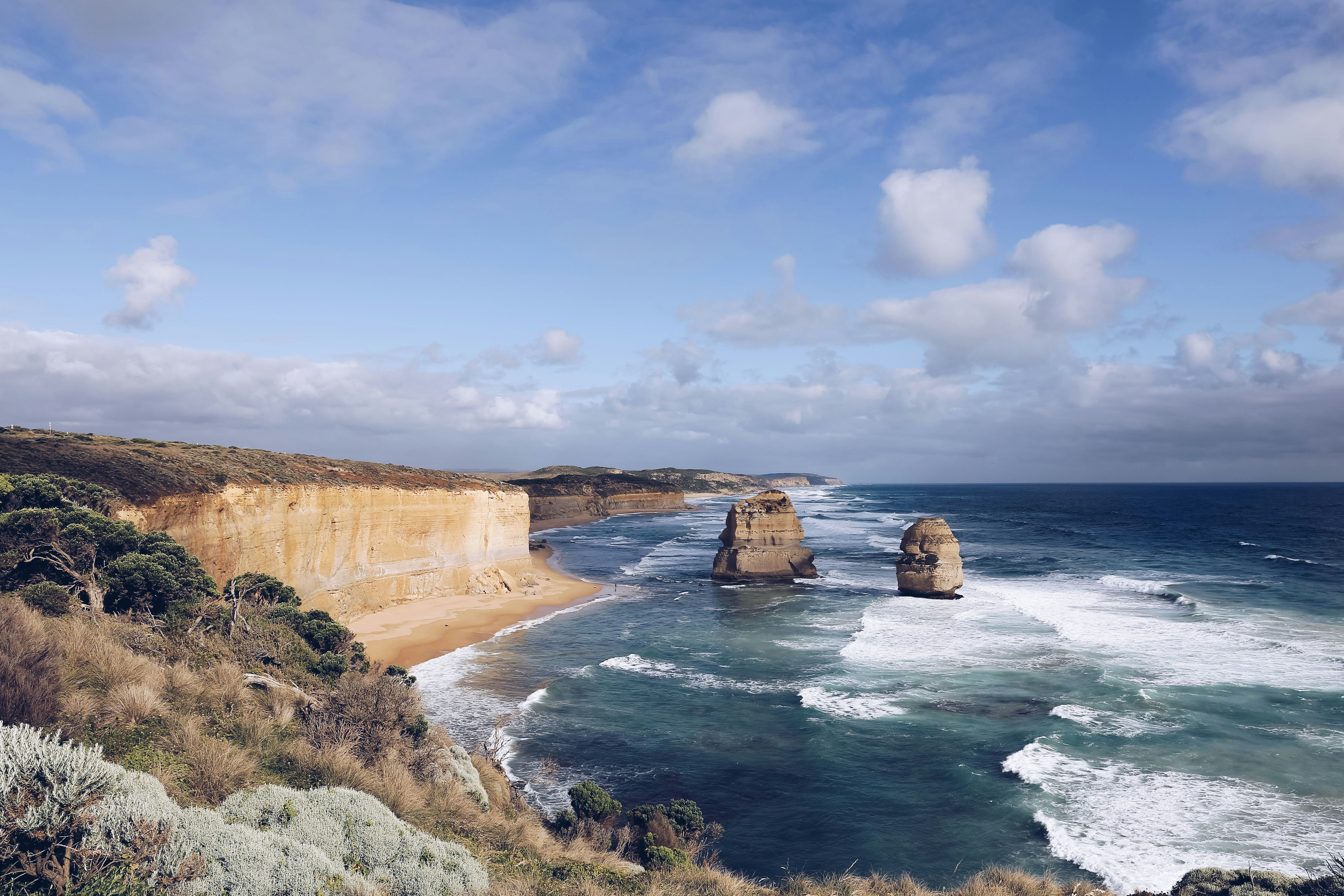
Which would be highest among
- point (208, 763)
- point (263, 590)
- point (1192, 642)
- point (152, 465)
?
point (152, 465)

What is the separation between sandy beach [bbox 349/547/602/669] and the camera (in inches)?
1025

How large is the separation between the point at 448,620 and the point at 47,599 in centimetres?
1933

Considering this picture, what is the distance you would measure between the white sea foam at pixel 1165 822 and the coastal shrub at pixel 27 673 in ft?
53.5

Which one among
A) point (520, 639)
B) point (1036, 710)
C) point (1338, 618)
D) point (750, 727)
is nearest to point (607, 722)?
point (750, 727)

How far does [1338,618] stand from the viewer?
3016cm

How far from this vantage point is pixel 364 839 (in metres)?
7.45

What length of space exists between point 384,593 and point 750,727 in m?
20.5

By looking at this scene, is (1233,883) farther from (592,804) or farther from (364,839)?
(364,839)

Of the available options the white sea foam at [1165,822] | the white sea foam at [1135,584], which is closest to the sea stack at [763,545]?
the white sea foam at [1135,584]

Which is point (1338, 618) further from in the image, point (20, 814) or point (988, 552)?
point (20, 814)

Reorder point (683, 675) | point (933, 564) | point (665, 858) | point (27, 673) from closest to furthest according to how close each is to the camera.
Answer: point (27, 673) → point (665, 858) → point (683, 675) → point (933, 564)

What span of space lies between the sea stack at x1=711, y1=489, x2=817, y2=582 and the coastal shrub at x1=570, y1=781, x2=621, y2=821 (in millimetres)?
28065

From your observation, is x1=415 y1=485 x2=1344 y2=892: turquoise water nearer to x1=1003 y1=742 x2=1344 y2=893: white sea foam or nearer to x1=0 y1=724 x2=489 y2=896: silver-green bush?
x1=1003 y1=742 x2=1344 y2=893: white sea foam

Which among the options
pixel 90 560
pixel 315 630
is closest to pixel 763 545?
pixel 315 630
